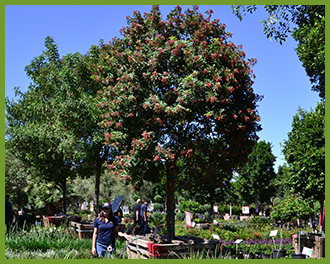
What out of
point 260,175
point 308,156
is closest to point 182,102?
point 308,156

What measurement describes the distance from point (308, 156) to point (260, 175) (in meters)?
35.2

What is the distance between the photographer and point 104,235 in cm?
661

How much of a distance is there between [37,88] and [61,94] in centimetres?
244

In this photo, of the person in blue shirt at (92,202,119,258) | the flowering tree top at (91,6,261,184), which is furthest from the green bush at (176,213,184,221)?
the person in blue shirt at (92,202,119,258)

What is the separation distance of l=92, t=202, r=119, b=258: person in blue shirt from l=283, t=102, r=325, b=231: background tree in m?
6.83

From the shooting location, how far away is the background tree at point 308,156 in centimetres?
1072

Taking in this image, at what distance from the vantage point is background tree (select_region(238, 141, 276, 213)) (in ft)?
147

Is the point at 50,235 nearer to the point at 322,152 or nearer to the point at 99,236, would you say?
the point at 99,236

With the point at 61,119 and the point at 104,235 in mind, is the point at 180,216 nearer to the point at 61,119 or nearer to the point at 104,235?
the point at 61,119

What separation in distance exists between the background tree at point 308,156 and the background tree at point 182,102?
3.27 meters

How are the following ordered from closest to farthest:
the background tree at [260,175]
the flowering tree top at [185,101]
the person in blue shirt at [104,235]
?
the person in blue shirt at [104,235] < the flowering tree top at [185,101] < the background tree at [260,175]

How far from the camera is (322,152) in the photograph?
35.4ft

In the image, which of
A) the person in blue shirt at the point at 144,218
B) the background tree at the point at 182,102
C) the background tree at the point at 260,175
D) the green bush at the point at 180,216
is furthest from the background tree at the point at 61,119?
the background tree at the point at 260,175

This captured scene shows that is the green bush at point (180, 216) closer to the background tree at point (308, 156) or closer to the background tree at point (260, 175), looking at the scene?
the background tree at point (260, 175)
